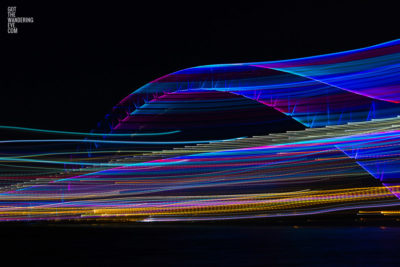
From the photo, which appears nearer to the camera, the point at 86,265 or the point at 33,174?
the point at 86,265

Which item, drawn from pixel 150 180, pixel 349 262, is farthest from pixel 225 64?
→ pixel 349 262

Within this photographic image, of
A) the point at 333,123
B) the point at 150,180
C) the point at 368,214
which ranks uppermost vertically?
the point at 333,123

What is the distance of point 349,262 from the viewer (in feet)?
32.8

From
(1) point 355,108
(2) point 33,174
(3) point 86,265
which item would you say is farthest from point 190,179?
(3) point 86,265

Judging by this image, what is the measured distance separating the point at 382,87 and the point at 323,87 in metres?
2.28

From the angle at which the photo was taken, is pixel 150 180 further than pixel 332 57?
Yes

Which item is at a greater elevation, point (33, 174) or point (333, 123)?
point (333, 123)

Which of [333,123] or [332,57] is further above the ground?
[332,57]

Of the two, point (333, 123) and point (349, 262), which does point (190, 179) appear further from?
point (349, 262)

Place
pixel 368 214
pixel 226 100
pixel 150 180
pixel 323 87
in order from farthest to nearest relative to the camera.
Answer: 1. pixel 368 214
2. pixel 226 100
3. pixel 150 180
4. pixel 323 87

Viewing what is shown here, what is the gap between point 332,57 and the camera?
18.6 meters

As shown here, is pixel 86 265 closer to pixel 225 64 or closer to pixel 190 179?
pixel 225 64

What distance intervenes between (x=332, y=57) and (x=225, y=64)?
3735 millimetres

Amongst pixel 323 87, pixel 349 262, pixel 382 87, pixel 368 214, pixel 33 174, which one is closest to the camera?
pixel 349 262
